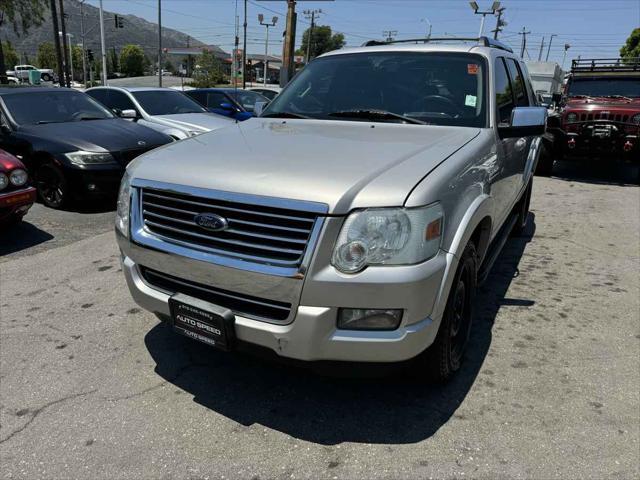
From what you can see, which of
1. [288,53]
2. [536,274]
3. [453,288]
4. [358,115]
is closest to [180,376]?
[453,288]

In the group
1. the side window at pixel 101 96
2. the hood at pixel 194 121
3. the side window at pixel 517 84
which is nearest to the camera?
the side window at pixel 517 84

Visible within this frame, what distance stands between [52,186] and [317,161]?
5.59 m

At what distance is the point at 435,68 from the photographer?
3.70m

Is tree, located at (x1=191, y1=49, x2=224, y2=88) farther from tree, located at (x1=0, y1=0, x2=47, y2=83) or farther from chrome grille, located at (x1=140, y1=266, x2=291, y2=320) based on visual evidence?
chrome grille, located at (x1=140, y1=266, x2=291, y2=320)

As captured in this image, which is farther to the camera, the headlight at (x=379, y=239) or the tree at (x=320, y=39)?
the tree at (x=320, y=39)

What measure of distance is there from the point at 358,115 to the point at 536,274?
98.9 inches

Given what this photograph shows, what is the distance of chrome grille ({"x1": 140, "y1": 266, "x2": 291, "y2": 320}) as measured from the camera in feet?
7.63

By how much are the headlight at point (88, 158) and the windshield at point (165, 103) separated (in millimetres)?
3077

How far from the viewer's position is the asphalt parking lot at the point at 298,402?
237 cm

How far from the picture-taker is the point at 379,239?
86.0 inches

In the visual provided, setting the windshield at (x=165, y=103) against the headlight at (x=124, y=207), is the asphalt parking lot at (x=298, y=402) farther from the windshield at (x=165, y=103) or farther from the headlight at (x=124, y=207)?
the windshield at (x=165, y=103)

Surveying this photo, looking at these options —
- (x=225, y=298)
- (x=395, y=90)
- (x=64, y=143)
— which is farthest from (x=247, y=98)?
(x=225, y=298)

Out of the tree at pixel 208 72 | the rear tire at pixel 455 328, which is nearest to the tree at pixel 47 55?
the tree at pixel 208 72

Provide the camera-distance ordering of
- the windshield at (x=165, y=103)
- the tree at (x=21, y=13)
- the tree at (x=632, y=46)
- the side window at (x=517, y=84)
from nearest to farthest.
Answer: the side window at (x=517, y=84)
the windshield at (x=165, y=103)
the tree at (x=21, y=13)
the tree at (x=632, y=46)
